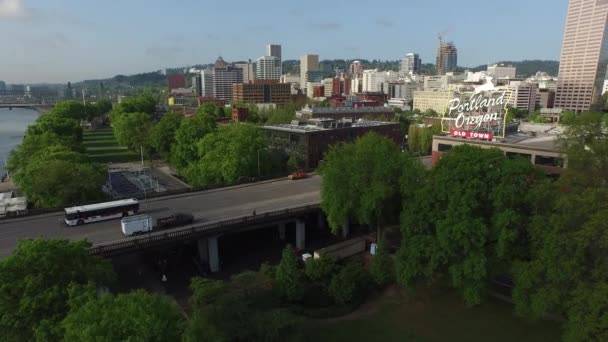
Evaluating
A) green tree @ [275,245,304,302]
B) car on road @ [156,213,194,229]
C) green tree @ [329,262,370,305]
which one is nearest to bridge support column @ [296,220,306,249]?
green tree @ [329,262,370,305]

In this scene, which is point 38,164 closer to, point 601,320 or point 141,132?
point 141,132

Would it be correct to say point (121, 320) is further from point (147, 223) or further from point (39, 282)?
point (147, 223)

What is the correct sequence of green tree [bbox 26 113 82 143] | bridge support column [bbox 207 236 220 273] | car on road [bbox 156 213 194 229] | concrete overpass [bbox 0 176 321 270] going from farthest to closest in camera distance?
green tree [bbox 26 113 82 143] < bridge support column [bbox 207 236 220 273] < car on road [bbox 156 213 194 229] < concrete overpass [bbox 0 176 321 270]

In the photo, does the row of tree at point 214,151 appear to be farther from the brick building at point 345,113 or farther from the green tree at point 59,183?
the brick building at point 345,113

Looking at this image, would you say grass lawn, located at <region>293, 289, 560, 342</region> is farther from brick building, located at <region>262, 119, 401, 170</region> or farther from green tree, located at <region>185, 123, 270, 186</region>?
brick building, located at <region>262, 119, 401, 170</region>

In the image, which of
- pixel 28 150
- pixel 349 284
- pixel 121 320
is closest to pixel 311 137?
pixel 349 284

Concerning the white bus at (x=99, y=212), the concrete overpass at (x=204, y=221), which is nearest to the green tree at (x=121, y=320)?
the concrete overpass at (x=204, y=221)

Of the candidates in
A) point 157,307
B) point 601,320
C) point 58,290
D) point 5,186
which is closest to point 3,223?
point 58,290
